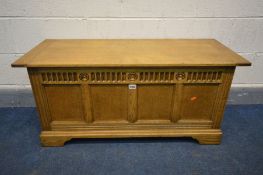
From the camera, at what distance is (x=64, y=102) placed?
4.33 ft

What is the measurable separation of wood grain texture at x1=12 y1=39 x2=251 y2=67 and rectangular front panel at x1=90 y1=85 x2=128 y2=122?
0.59ft

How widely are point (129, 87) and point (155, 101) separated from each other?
0.20m

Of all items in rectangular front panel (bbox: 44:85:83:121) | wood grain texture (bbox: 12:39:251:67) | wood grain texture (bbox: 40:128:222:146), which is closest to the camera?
wood grain texture (bbox: 12:39:251:67)

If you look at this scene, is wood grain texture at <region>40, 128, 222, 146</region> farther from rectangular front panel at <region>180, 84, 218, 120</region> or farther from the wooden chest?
rectangular front panel at <region>180, 84, 218, 120</region>

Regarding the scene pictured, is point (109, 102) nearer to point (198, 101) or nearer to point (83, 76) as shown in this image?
point (83, 76)

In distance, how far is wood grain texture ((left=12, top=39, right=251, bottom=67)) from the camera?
116 cm

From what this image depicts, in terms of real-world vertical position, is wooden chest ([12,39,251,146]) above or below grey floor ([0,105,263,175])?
above

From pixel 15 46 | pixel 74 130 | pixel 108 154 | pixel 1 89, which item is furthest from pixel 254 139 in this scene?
pixel 1 89

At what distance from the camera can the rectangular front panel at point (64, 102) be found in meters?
1.28

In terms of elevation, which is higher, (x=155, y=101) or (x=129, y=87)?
(x=129, y=87)

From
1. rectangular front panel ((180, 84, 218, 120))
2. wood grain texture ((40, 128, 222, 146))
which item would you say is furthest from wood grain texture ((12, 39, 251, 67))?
wood grain texture ((40, 128, 222, 146))

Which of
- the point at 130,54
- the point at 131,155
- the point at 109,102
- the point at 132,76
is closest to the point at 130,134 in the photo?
the point at 131,155

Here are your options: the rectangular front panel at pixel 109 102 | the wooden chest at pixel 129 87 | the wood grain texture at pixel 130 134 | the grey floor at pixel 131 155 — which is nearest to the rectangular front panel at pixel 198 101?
the wooden chest at pixel 129 87

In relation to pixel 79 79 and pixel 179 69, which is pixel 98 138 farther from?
pixel 179 69
